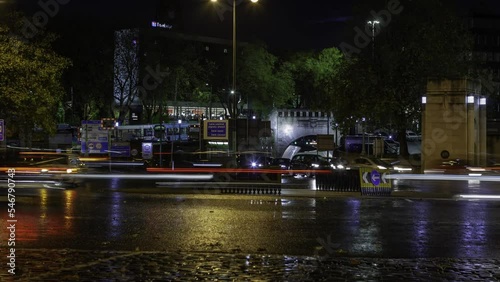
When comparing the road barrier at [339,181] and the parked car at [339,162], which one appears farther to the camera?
the parked car at [339,162]

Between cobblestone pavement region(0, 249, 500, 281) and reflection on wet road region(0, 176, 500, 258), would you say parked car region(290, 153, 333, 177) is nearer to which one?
reflection on wet road region(0, 176, 500, 258)

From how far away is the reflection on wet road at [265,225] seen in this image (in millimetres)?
10750

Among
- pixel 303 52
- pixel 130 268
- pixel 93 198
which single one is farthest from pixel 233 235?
pixel 303 52

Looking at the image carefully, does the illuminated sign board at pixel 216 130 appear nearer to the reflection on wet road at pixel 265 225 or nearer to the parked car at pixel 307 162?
the reflection on wet road at pixel 265 225

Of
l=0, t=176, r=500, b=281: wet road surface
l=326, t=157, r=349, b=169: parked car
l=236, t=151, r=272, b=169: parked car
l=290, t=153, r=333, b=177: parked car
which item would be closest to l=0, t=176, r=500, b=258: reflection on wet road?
l=0, t=176, r=500, b=281: wet road surface

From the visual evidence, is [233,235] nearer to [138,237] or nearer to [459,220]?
[138,237]

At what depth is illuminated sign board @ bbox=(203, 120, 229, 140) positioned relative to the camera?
85.3 feet

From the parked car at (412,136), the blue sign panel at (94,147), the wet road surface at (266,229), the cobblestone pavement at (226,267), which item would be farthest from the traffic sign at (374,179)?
the parked car at (412,136)

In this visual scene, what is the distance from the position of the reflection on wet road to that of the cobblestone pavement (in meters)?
0.74

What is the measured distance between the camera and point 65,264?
29.0 ft

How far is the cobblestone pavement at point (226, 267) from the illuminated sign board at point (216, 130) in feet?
53.3

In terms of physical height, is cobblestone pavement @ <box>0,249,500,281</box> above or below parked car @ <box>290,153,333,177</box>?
below

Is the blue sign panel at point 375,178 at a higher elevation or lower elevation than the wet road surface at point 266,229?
higher

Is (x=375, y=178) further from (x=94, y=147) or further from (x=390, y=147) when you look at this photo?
(x=390, y=147)
